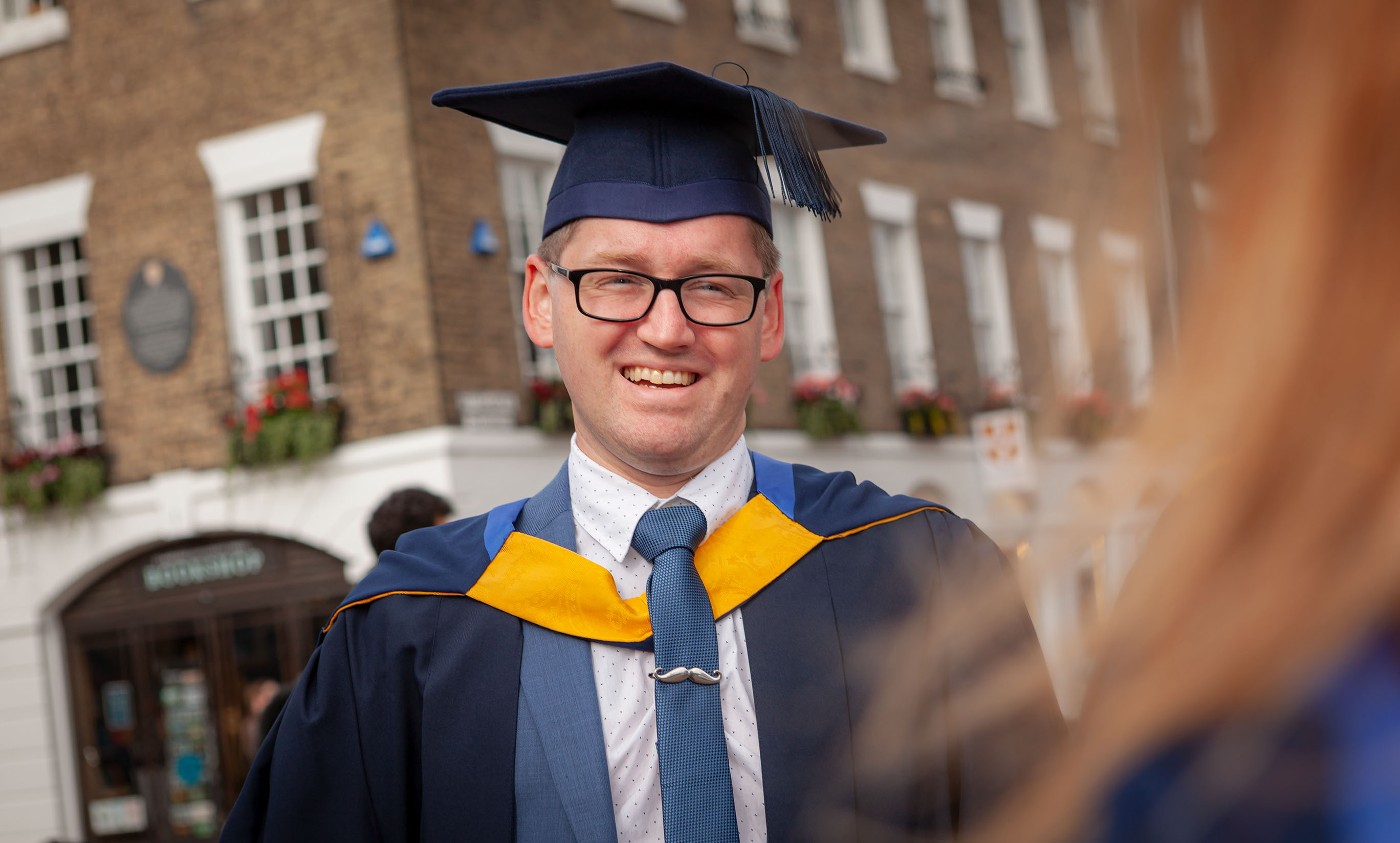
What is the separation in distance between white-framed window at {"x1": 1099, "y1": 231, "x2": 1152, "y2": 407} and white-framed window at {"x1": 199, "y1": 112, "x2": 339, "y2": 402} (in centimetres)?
1067

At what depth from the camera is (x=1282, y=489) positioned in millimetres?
623

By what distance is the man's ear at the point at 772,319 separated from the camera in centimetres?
245

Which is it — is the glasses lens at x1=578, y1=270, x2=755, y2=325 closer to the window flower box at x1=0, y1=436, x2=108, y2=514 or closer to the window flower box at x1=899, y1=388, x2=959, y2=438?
the window flower box at x1=0, y1=436, x2=108, y2=514

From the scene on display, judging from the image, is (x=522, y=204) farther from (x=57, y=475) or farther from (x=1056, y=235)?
(x=1056, y=235)

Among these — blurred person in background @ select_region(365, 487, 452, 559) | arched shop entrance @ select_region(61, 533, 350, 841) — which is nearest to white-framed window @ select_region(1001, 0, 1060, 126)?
arched shop entrance @ select_region(61, 533, 350, 841)

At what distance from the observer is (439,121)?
35.5 feet

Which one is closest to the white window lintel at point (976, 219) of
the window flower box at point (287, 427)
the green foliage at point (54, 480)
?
the window flower box at point (287, 427)

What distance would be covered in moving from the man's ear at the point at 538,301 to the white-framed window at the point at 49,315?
35.6 ft

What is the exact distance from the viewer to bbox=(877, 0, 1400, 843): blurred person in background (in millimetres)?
612

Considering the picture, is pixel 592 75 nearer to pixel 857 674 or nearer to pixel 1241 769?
pixel 857 674

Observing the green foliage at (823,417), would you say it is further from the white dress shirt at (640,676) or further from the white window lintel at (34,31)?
the white dress shirt at (640,676)

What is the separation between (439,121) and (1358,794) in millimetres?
10798

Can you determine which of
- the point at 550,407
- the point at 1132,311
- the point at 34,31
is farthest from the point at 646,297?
the point at 34,31

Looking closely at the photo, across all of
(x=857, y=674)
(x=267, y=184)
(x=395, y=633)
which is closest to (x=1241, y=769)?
(x=857, y=674)
